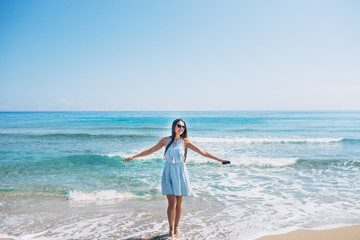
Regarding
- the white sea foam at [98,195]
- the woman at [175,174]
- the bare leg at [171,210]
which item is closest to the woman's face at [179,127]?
the woman at [175,174]

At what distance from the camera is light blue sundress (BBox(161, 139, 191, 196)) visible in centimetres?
400

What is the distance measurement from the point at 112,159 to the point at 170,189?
9.58 m

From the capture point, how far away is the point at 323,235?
15.0ft

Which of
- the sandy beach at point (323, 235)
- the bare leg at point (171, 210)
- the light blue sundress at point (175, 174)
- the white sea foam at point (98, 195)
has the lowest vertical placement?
the white sea foam at point (98, 195)

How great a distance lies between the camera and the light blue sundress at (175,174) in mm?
3996

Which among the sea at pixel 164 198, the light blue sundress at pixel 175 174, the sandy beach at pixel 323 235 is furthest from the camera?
the sea at pixel 164 198

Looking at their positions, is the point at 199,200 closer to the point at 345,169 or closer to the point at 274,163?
the point at 274,163

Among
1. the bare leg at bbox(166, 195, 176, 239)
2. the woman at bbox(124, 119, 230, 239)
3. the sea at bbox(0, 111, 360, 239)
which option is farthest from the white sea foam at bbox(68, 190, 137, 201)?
the woman at bbox(124, 119, 230, 239)

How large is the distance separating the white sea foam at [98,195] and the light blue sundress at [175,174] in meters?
3.40

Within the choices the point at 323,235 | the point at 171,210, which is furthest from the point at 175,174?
the point at 323,235

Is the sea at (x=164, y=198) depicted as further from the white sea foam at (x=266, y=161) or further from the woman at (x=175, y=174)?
the woman at (x=175, y=174)

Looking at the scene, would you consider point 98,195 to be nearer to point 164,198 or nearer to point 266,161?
point 164,198

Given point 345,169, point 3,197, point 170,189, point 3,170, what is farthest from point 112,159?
point 345,169

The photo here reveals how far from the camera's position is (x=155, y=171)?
10328 millimetres
